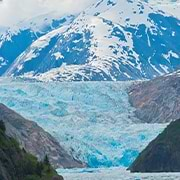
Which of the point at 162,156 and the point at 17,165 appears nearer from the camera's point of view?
the point at 17,165

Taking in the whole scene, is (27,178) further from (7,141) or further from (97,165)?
(97,165)

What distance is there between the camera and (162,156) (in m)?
160

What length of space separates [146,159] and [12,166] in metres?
92.8

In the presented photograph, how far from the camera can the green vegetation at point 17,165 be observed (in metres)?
70.9

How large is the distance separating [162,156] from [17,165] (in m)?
87.5

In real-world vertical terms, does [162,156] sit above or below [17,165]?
below

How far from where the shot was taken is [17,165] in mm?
75000

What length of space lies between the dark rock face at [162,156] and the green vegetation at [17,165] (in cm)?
7745

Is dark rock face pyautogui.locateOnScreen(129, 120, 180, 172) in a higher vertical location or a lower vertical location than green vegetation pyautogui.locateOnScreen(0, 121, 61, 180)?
lower

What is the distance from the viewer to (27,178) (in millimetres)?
73250

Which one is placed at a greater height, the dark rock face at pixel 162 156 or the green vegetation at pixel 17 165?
A: the green vegetation at pixel 17 165

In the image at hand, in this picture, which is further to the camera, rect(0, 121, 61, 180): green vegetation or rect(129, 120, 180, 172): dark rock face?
rect(129, 120, 180, 172): dark rock face

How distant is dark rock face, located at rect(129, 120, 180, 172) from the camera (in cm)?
15862

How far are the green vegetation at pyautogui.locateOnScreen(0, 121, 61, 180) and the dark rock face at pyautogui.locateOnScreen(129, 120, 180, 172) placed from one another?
77.5 metres
